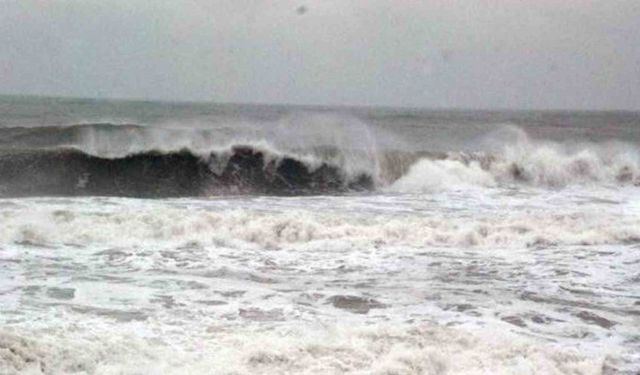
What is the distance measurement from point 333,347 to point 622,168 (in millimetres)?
18310

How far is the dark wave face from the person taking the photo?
15750 millimetres

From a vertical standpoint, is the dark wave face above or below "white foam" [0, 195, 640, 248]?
above

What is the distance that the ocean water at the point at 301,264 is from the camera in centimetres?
577

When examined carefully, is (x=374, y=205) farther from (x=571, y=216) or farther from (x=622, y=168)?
(x=622, y=168)

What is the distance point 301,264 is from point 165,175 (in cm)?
886

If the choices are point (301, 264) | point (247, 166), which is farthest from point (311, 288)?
point (247, 166)

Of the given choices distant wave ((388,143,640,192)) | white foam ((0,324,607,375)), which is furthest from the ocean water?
distant wave ((388,143,640,192))

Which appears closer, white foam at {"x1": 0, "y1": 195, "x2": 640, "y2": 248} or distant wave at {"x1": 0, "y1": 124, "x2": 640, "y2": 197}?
white foam at {"x1": 0, "y1": 195, "x2": 640, "y2": 248}

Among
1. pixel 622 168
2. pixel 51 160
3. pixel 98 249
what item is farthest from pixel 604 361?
pixel 622 168

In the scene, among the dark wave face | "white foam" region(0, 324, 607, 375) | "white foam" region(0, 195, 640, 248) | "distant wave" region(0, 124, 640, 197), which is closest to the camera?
"white foam" region(0, 324, 607, 375)

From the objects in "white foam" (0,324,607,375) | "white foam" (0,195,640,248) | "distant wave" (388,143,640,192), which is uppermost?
"distant wave" (388,143,640,192)

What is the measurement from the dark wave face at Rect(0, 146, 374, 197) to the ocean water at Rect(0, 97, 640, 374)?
0.22 feet

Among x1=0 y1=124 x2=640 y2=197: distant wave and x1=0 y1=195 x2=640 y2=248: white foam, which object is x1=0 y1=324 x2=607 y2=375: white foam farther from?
x1=0 y1=124 x2=640 y2=197: distant wave

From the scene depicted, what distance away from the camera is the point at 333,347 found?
5.86 meters
